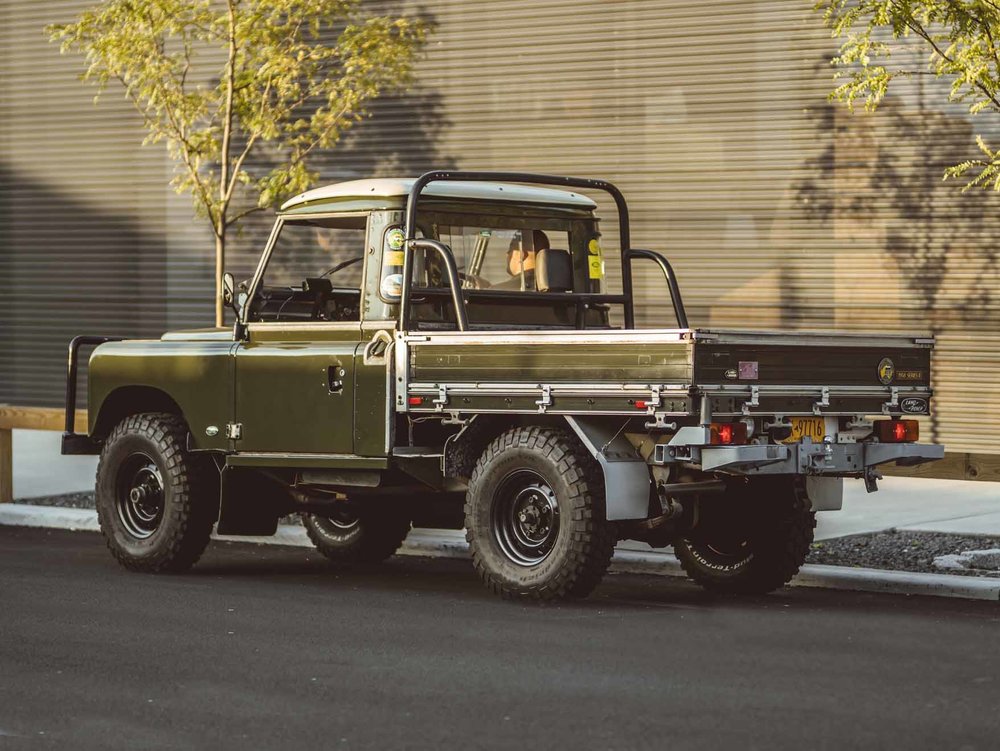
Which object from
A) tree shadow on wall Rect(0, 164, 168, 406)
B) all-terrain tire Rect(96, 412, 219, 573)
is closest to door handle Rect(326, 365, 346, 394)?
all-terrain tire Rect(96, 412, 219, 573)

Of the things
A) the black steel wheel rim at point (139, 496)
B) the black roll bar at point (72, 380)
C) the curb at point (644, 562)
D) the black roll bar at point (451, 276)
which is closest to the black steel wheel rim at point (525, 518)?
the black roll bar at point (451, 276)

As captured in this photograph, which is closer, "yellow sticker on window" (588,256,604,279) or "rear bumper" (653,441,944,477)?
"rear bumper" (653,441,944,477)

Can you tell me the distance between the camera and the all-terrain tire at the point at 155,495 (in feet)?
39.3

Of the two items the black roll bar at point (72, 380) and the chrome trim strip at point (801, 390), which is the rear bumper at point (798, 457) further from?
the black roll bar at point (72, 380)

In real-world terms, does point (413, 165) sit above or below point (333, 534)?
above

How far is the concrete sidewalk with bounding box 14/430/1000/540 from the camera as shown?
1412cm

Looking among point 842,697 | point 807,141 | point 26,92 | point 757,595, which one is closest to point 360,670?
point 842,697

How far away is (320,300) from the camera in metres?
12.2

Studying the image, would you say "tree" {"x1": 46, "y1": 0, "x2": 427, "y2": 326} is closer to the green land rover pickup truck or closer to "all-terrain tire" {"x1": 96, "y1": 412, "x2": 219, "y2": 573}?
"all-terrain tire" {"x1": 96, "y1": 412, "x2": 219, "y2": 573}

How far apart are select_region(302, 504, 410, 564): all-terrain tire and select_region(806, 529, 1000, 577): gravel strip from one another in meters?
2.81

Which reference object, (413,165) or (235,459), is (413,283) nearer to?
(235,459)

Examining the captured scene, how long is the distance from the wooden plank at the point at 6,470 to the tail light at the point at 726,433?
804cm

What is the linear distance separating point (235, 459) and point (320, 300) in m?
1.18

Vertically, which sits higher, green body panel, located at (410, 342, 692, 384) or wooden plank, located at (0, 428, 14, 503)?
green body panel, located at (410, 342, 692, 384)
